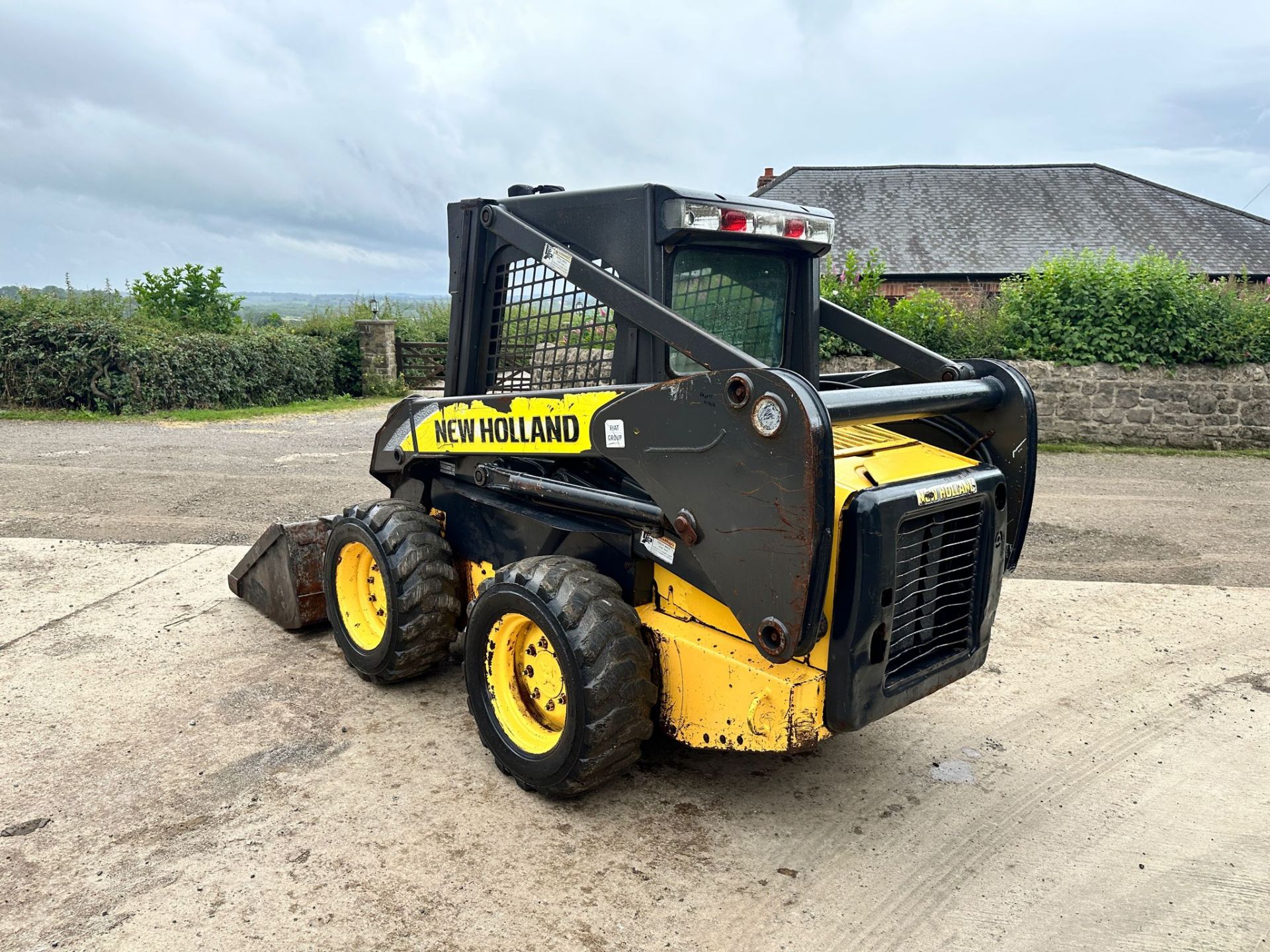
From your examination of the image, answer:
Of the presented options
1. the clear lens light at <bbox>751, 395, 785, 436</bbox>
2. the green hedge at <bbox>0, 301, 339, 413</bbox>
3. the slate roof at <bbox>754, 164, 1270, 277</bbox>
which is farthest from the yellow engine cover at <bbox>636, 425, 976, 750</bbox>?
the slate roof at <bbox>754, 164, 1270, 277</bbox>

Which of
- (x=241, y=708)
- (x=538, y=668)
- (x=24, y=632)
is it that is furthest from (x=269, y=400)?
(x=538, y=668)

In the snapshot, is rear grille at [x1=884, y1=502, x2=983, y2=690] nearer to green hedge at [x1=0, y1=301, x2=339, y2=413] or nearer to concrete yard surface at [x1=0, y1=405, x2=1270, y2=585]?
concrete yard surface at [x1=0, y1=405, x2=1270, y2=585]

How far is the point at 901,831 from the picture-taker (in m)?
3.39

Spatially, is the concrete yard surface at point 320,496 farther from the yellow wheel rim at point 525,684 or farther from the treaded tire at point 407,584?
the yellow wheel rim at point 525,684

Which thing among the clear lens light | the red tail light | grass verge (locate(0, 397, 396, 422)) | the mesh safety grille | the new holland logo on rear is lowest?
grass verge (locate(0, 397, 396, 422))

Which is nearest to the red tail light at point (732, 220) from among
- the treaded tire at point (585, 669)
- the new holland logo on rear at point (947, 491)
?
the new holland logo on rear at point (947, 491)

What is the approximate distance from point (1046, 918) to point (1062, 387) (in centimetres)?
1127

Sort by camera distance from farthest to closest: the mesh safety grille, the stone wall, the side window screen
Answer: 1. the stone wall
2. the mesh safety grille
3. the side window screen

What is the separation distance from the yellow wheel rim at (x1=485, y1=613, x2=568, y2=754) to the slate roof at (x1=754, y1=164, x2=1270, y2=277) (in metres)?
19.3

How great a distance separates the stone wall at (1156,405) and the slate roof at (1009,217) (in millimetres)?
8786

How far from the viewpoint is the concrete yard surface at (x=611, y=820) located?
282cm

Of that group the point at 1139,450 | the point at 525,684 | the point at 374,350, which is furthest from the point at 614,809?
the point at 374,350

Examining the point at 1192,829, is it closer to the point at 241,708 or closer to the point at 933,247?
the point at 241,708

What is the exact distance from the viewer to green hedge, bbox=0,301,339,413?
52.4ft
